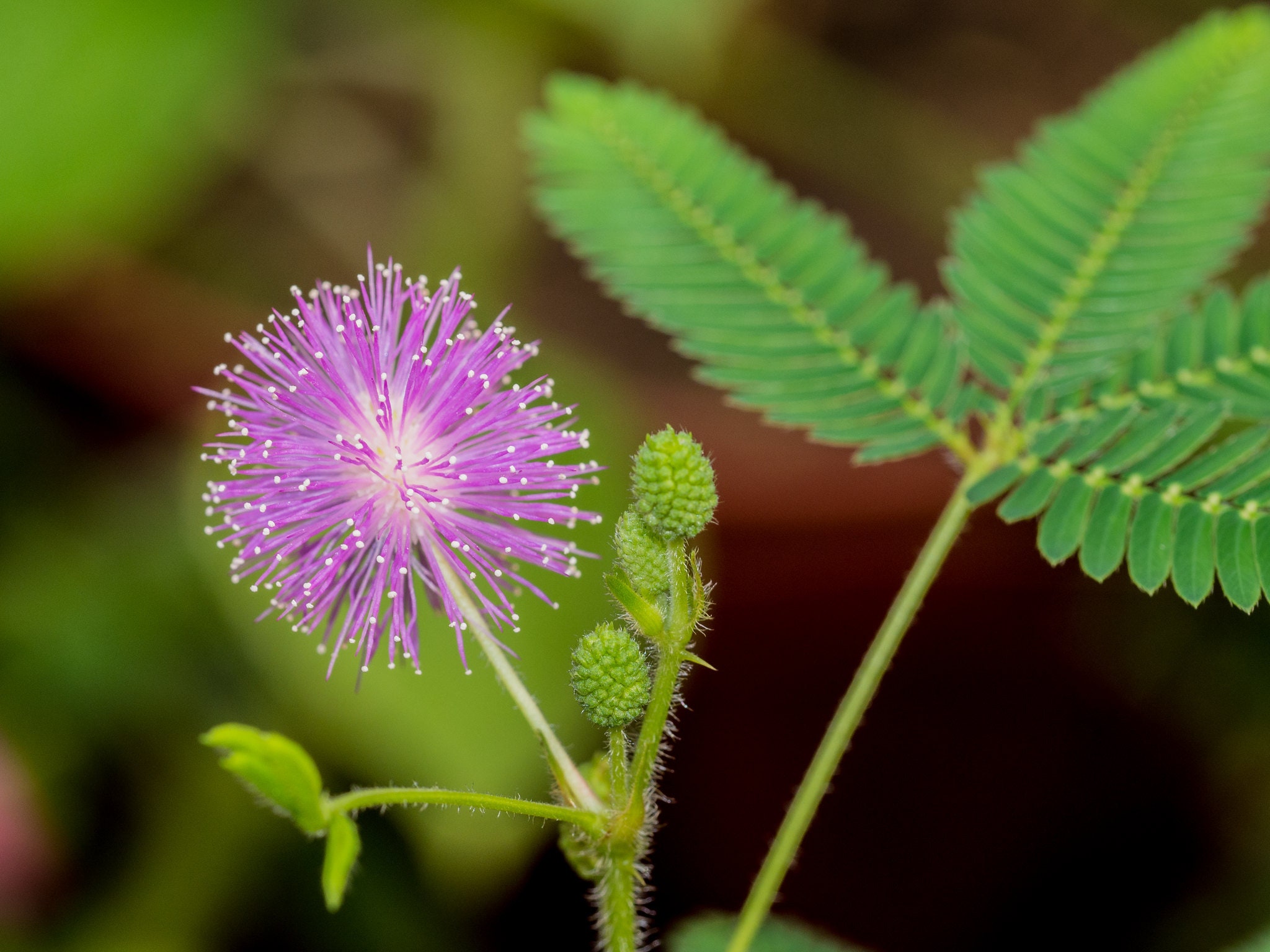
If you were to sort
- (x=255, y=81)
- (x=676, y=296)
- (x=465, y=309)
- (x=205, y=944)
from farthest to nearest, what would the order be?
1. (x=255, y=81)
2. (x=205, y=944)
3. (x=676, y=296)
4. (x=465, y=309)

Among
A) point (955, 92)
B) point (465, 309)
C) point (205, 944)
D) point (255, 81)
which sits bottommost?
point (205, 944)

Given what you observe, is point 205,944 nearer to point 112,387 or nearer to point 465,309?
point 112,387

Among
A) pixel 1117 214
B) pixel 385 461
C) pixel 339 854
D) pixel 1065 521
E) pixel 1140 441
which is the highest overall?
pixel 1117 214

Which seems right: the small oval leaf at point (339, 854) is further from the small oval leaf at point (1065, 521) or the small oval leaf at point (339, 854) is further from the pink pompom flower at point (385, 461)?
the small oval leaf at point (1065, 521)

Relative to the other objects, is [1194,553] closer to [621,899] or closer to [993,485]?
[993,485]

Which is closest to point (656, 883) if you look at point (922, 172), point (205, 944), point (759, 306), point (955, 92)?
point (205, 944)

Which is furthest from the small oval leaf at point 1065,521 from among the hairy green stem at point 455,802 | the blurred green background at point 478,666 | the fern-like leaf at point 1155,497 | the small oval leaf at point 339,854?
the blurred green background at point 478,666

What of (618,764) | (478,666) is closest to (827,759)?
(618,764)
